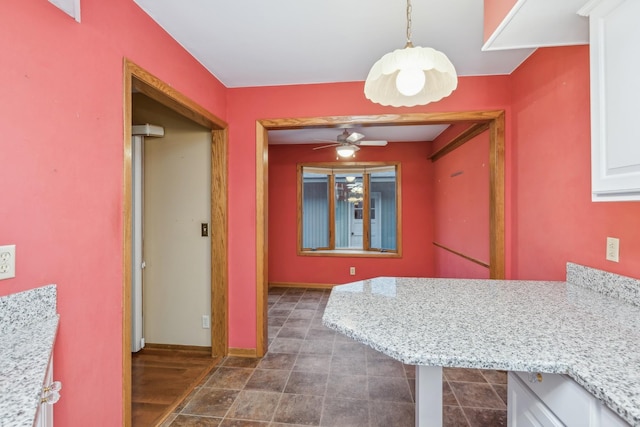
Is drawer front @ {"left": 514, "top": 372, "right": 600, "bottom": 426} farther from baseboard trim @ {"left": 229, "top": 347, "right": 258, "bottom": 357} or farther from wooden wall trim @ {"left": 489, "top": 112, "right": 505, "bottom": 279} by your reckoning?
baseboard trim @ {"left": 229, "top": 347, "right": 258, "bottom": 357}

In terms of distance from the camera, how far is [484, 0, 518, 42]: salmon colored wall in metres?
1.16

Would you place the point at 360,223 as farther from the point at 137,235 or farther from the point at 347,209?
the point at 137,235

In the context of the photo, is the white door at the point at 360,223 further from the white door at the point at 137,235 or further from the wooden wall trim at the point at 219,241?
the white door at the point at 137,235

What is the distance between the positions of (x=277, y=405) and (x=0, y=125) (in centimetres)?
206

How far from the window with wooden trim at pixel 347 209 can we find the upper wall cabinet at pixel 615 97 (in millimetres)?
3834

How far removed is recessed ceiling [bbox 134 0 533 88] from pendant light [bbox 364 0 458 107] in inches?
25.1

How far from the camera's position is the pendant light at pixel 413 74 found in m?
1.11

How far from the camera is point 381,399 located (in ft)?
6.57

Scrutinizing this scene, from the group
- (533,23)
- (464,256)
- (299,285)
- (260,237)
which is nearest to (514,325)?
(533,23)

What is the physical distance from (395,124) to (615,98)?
1.60 metres

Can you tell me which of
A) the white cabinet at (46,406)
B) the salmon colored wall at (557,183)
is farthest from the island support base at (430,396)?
the white cabinet at (46,406)

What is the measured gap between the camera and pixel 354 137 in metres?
3.49

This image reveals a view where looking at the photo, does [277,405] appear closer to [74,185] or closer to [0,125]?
[74,185]

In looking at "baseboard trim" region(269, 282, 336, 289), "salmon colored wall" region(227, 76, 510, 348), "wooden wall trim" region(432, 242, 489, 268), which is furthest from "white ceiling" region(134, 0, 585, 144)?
"baseboard trim" region(269, 282, 336, 289)
